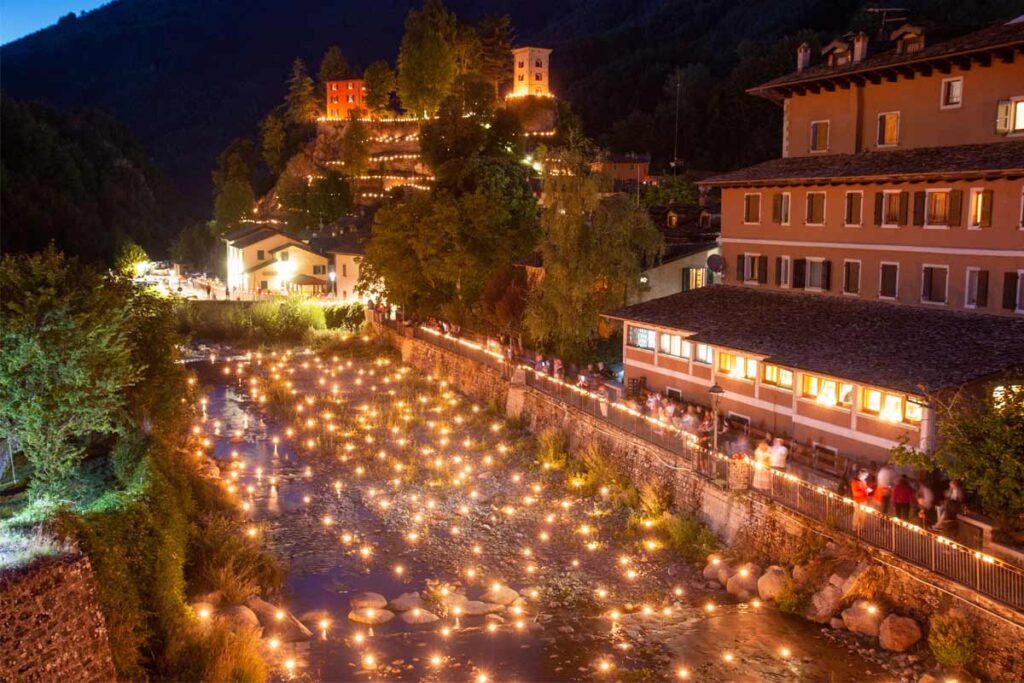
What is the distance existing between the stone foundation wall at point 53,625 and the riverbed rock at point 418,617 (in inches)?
296

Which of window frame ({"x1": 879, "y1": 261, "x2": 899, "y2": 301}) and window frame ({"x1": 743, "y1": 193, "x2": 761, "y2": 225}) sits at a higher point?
window frame ({"x1": 743, "y1": 193, "x2": 761, "y2": 225})

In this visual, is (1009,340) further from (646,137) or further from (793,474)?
(646,137)

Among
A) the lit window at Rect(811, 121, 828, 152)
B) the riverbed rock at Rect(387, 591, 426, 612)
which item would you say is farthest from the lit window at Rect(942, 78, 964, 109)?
the riverbed rock at Rect(387, 591, 426, 612)

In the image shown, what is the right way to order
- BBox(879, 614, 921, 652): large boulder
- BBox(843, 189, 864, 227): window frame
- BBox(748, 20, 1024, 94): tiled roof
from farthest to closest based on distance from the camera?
BBox(843, 189, 864, 227): window frame → BBox(748, 20, 1024, 94): tiled roof → BBox(879, 614, 921, 652): large boulder

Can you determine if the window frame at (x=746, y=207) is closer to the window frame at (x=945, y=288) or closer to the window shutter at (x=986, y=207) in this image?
the window frame at (x=945, y=288)

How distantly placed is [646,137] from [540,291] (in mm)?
70630

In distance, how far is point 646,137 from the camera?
4053 inches

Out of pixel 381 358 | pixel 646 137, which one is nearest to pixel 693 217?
pixel 381 358

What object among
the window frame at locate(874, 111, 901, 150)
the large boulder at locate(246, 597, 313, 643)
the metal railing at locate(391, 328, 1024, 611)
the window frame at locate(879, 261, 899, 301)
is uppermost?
the window frame at locate(874, 111, 901, 150)

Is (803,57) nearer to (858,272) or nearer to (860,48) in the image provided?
(860,48)

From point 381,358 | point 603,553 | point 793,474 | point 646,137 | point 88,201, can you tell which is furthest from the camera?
point 88,201

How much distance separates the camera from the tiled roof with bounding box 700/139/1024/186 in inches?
946

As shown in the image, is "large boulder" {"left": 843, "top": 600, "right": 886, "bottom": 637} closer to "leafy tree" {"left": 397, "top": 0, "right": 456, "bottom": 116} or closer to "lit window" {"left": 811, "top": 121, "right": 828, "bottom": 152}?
"lit window" {"left": 811, "top": 121, "right": 828, "bottom": 152}

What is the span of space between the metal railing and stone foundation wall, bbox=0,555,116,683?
14974mm
